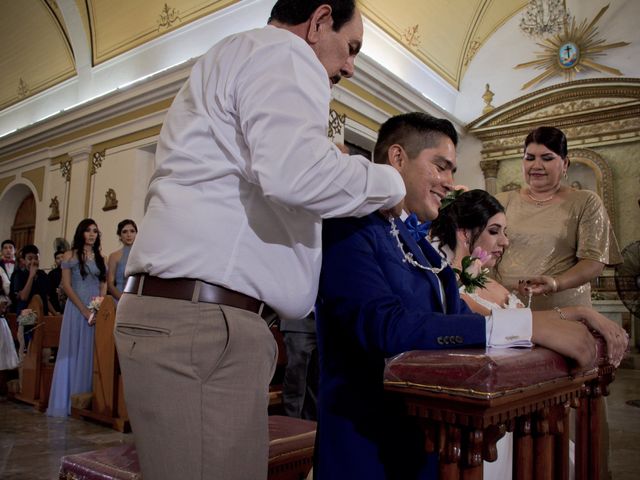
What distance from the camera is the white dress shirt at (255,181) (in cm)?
115

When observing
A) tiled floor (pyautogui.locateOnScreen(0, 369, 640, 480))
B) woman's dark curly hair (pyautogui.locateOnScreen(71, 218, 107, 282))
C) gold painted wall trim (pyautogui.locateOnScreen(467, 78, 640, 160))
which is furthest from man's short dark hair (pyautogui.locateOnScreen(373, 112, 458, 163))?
gold painted wall trim (pyautogui.locateOnScreen(467, 78, 640, 160))

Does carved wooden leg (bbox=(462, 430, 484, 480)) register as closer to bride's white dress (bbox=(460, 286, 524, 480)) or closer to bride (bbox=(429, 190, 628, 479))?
bride's white dress (bbox=(460, 286, 524, 480))

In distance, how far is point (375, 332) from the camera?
124 centimetres

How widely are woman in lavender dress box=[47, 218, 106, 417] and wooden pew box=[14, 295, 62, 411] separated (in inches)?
11.4

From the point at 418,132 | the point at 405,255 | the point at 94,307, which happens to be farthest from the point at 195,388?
the point at 94,307

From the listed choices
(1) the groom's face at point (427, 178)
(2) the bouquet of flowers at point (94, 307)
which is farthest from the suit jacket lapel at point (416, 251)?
(2) the bouquet of flowers at point (94, 307)

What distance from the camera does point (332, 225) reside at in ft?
4.81

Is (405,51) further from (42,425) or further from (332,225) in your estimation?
(332,225)

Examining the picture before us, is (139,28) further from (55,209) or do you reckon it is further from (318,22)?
(318,22)

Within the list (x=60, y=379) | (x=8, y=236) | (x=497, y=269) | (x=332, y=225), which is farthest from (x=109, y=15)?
(x=332, y=225)

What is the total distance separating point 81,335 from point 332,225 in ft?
15.0

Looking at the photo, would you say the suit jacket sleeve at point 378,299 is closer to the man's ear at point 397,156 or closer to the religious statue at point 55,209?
Answer: the man's ear at point 397,156

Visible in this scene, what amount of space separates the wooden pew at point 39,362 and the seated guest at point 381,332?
4.90 metres

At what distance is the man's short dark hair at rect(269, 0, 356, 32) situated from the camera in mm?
1416
